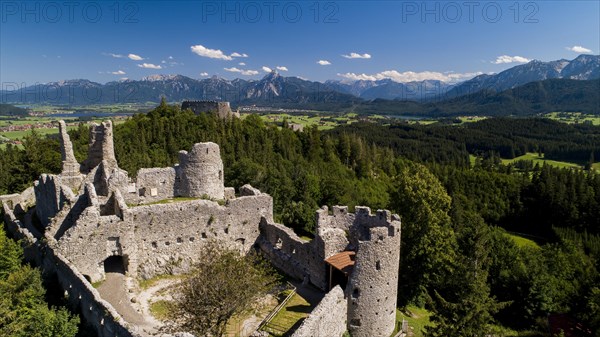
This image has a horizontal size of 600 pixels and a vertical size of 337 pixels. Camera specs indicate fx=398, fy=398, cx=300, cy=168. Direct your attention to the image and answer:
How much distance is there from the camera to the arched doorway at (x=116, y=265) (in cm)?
2634

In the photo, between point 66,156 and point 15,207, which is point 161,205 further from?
point 15,207

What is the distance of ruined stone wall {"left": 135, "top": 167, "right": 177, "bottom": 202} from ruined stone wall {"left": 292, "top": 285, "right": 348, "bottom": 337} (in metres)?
17.0

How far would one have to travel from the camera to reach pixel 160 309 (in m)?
23.8

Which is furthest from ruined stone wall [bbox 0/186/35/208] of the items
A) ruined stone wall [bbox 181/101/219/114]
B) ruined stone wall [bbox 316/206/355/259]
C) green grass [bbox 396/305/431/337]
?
ruined stone wall [bbox 181/101/219/114]

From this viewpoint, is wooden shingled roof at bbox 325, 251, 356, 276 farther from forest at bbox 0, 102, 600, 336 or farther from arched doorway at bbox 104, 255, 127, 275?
arched doorway at bbox 104, 255, 127, 275

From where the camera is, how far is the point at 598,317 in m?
27.7

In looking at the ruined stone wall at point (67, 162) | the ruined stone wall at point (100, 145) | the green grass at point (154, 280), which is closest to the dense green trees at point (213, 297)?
the green grass at point (154, 280)

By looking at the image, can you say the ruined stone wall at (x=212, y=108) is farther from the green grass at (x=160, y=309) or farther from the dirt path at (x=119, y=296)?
the green grass at (x=160, y=309)

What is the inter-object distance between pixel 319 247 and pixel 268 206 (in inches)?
264

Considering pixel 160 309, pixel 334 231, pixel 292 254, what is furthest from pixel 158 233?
pixel 334 231

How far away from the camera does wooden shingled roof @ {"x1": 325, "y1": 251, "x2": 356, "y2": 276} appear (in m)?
24.1

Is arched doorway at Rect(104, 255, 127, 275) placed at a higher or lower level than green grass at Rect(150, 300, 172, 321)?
higher

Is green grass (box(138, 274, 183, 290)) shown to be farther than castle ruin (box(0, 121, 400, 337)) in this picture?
Yes

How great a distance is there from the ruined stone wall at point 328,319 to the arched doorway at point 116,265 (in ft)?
46.3
